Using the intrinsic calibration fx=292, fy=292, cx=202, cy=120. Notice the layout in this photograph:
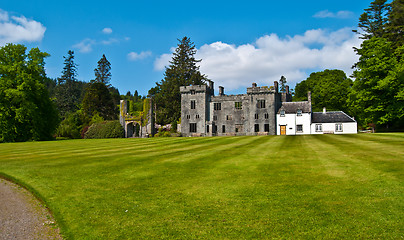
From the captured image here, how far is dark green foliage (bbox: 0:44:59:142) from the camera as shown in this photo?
45.2 meters

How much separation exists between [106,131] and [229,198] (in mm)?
56005

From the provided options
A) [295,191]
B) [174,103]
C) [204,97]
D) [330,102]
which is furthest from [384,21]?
[295,191]

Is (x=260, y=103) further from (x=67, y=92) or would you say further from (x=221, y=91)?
(x=67, y=92)

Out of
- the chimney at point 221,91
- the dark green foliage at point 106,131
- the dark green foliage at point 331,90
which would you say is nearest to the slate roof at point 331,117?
the dark green foliage at point 331,90

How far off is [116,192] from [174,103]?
6055cm

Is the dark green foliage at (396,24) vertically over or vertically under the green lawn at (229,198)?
over

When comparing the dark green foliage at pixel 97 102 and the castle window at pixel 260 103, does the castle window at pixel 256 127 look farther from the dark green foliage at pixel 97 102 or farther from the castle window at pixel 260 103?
the dark green foliage at pixel 97 102

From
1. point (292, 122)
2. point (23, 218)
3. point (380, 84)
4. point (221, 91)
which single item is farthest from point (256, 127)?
point (23, 218)

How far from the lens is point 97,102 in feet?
249

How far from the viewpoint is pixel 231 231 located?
6.88 metres

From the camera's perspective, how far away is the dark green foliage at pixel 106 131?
199 ft

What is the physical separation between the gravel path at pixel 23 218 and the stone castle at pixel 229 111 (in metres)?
50.4

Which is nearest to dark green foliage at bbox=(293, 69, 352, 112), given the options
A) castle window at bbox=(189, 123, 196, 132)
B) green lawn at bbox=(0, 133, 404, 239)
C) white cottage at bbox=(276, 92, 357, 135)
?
white cottage at bbox=(276, 92, 357, 135)

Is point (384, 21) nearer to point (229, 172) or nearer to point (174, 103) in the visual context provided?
point (174, 103)
